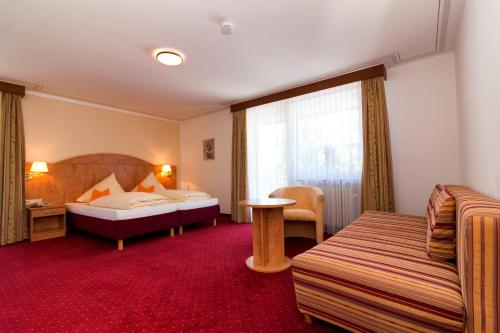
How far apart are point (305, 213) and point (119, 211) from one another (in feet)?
8.59

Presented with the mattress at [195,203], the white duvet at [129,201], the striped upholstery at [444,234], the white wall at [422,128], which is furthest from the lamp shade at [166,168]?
the striped upholstery at [444,234]

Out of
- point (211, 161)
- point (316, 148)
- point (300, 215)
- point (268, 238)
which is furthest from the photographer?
point (211, 161)

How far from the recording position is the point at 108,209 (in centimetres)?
340

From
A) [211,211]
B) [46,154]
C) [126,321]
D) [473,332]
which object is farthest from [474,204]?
[46,154]

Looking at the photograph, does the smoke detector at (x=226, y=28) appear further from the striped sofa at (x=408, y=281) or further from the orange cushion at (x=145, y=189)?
the orange cushion at (x=145, y=189)

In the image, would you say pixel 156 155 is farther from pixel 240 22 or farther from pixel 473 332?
pixel 473 332

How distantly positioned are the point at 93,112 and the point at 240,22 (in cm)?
404

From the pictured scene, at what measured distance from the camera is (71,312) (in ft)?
5.82

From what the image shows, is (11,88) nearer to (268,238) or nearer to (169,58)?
(169,58)

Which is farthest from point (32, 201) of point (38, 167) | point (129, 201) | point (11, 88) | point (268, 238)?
point (268, 238)

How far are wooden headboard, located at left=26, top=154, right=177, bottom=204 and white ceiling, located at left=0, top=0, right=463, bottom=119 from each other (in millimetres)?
1420

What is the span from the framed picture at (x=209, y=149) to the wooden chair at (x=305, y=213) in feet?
8.04

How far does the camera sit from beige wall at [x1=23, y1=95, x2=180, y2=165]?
409 cm

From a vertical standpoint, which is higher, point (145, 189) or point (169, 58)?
point (169, 58)
